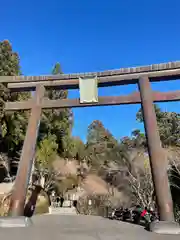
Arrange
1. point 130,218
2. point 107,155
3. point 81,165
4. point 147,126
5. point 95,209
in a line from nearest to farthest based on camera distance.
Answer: point 147,126 < point 130,218 < point 95,209 < point 107,155 < point 81,165

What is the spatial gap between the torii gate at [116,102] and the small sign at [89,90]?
0.34 ft

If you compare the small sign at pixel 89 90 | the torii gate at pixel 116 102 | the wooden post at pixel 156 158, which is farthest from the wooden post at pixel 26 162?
the wooden post at pixel 156 158

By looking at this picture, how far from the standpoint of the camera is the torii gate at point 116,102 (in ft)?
17.8

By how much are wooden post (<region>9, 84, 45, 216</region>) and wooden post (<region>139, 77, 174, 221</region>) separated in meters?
3.02

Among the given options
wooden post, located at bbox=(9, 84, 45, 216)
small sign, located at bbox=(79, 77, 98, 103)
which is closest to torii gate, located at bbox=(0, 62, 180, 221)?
wooden post, located at bbox=(9, 84, 45, 216)

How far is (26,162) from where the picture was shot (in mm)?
6066

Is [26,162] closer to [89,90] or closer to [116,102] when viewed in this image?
[89,90]

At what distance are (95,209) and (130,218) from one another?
10492 mm

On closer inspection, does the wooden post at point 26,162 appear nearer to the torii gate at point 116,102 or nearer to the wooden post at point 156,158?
the torii gate at point 116,102

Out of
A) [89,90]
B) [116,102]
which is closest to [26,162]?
[89,90]

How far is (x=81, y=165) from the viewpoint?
974 inches

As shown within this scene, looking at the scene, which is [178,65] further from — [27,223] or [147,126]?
[27,223]

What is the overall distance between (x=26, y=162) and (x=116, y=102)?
118 inches

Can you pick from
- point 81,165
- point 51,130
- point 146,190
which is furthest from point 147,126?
point 81,165
